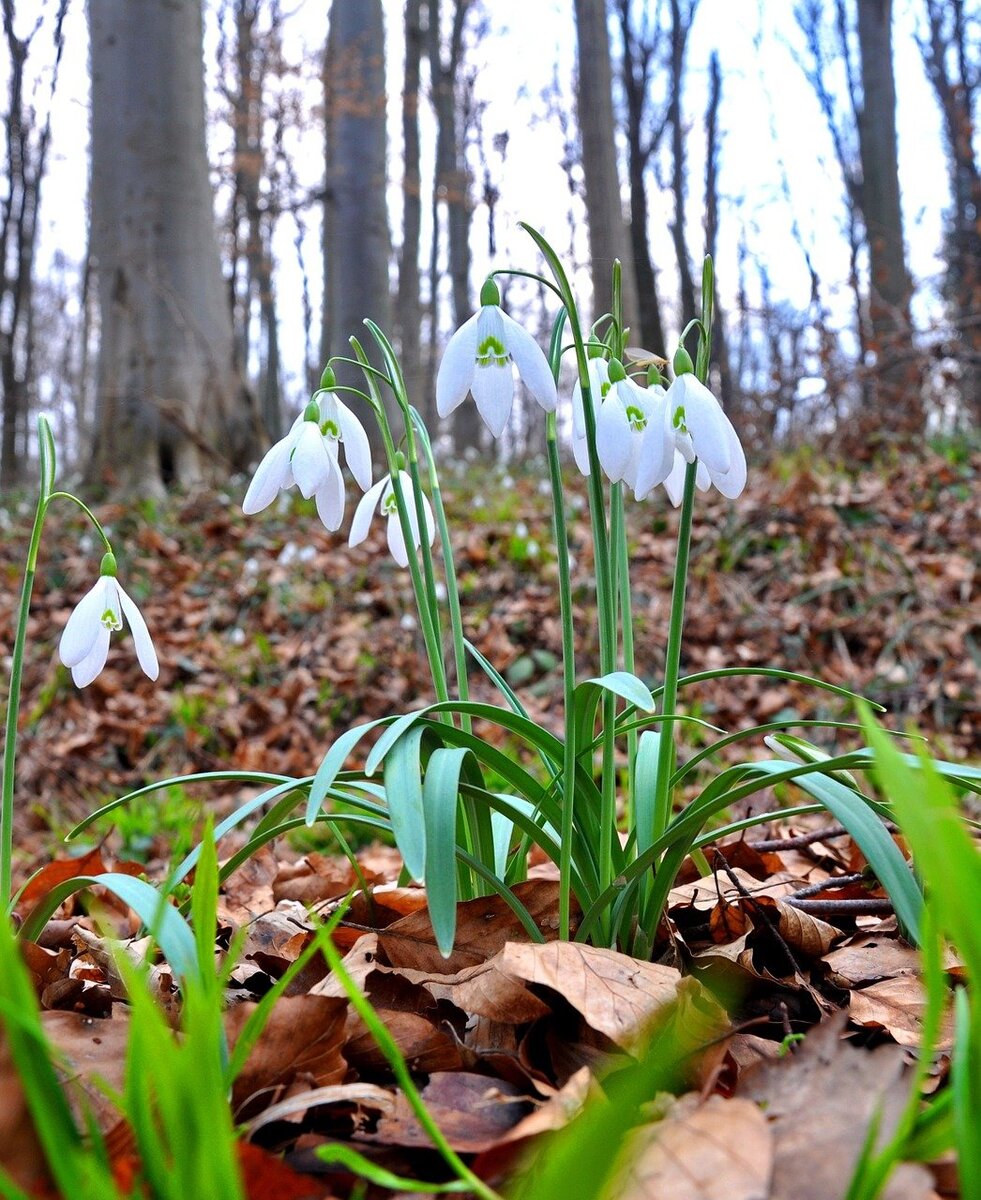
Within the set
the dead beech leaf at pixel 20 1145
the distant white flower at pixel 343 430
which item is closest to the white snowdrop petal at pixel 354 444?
the distant white flower at pixel 343 430

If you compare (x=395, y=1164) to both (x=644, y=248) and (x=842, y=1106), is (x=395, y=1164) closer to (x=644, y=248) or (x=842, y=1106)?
(x=842, y=1106)

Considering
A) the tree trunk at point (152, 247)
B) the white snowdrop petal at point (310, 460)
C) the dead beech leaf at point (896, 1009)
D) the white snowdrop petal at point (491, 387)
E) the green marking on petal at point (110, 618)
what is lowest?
the dead beech leaf at point (896, 1009)

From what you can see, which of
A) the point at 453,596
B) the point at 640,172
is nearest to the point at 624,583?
the point at 453,596

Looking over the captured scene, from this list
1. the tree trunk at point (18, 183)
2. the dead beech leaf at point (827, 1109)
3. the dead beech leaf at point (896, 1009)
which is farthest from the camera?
the tree trunk at point (18, 183)

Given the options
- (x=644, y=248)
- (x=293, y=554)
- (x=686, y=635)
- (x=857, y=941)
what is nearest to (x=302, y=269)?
(x=644, y=248)

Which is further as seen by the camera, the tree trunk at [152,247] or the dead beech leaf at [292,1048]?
the tree trunk at [152,247]

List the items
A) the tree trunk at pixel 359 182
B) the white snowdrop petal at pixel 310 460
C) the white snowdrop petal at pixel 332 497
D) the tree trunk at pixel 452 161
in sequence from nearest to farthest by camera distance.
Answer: the white snowdrop petal at pixel 310 460 → the white snowdrop petal at pixel 332 497 → the tree trunk at pixel 359 182 → the tree trunk at pixel 452 161

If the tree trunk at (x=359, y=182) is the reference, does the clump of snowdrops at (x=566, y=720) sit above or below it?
below

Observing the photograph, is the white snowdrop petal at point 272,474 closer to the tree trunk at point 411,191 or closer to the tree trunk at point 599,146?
the tree trunk at point 599,146
